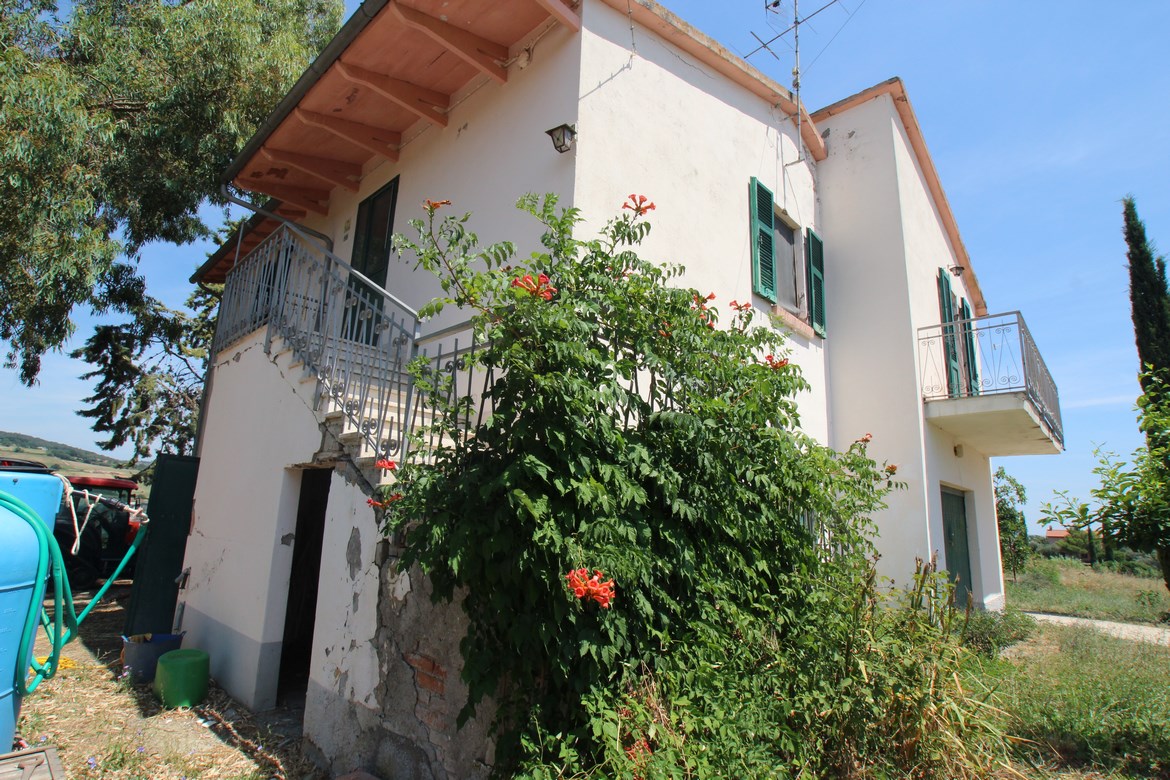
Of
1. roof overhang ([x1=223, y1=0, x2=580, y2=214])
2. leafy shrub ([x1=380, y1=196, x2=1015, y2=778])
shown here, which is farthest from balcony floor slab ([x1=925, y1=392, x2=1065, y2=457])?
roof overhang ([x1=223, y1=0, x2=580, y2=214])

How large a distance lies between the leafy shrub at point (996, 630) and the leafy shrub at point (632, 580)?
177 inches

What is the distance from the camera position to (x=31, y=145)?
6922 millimetres

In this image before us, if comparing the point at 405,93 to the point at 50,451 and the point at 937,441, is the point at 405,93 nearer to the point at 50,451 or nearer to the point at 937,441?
the point at 937,441

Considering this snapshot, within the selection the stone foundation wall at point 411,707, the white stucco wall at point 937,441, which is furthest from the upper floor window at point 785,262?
the stone foundation wall at point 411,707

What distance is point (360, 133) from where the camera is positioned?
7.16 m

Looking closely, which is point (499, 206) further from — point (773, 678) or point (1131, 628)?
point (1131, 628)

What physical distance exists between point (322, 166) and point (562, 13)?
4254mm

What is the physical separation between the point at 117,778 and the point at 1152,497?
7.07 meters

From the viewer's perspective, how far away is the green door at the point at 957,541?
27.2 feet

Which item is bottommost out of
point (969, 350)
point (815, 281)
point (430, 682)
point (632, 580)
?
point (430, 682)

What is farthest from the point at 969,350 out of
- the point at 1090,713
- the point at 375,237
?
the point at 375,237

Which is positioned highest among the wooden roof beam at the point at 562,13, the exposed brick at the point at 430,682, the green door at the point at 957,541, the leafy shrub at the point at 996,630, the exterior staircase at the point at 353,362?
the wooden roof beam at the point at 562,13

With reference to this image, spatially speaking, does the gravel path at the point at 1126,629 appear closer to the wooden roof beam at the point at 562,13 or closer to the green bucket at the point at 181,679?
the wooden roof beam at the point at 562,13

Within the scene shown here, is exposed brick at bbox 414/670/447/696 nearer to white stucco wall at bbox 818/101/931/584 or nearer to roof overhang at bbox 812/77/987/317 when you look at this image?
white stucco wall at bbox 818/101/931/584
